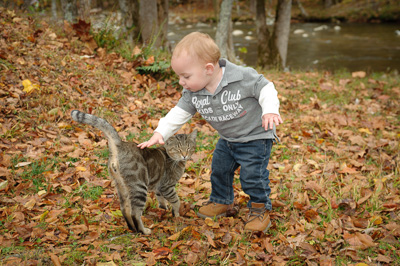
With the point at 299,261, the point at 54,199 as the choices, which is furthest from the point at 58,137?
the point at 299,261

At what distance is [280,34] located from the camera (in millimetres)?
10594

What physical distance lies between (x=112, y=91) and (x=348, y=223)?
14.5 ft

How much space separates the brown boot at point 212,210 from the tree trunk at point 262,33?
8.21 metres

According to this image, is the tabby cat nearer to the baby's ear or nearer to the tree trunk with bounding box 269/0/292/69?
the baby's ear

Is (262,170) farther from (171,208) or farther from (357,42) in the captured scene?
(357,42)

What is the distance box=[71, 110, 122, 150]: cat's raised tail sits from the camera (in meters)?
2.70

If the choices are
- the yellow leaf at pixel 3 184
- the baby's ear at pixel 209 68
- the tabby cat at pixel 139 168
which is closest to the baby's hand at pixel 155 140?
the tabby cat at pixel 139 168

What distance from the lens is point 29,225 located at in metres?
3.08

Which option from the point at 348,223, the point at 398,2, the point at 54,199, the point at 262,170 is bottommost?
the point at 348,223

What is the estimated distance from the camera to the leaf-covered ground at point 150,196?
2.96m

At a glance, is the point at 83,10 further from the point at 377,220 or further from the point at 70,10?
the point at 377,220

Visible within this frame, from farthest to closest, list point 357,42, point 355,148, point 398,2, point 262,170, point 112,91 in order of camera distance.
→ point 398,2 → point 357,42 → point 112,91 → point 355,148 → point 262,170

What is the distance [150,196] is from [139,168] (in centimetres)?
105

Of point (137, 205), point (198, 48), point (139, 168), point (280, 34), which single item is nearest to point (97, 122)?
point (139, 168)
